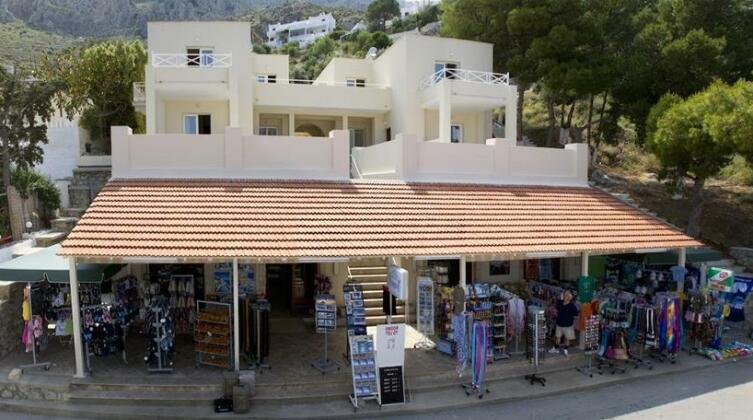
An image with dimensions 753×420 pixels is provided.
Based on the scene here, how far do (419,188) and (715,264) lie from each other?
34.7 ft

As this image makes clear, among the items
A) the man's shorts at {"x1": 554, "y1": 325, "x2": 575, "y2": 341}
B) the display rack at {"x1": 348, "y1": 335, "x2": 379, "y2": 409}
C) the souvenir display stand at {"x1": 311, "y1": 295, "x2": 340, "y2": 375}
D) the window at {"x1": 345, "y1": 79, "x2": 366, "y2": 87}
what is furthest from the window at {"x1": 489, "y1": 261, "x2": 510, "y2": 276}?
the window at {"x1": 345, "y1": 79, "x2": 366, "y2": 87}

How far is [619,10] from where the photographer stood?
2469 centimetres

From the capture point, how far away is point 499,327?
1050cm

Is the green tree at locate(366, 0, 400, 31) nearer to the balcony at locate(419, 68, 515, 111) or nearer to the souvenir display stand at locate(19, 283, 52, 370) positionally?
the balcony at locate(419, 68, 515, 111)

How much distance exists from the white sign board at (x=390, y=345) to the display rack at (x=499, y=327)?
241 cm

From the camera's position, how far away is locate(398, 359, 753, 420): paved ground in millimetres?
8773

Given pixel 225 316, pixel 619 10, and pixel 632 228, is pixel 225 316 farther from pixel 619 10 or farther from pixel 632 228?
pixel 619 10

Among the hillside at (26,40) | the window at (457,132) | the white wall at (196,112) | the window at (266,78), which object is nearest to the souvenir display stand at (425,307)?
the window at (457,132)

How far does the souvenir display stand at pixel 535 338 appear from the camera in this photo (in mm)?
10078

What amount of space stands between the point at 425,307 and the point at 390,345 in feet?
8.32

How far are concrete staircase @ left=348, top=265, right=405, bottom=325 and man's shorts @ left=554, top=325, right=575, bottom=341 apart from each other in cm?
379

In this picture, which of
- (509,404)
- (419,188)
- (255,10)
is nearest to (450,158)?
(419,188)

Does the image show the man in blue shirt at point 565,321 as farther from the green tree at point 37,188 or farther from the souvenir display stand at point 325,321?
the green tree at point 37,188

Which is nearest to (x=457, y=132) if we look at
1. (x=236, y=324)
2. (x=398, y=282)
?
(x=398, y=282)
